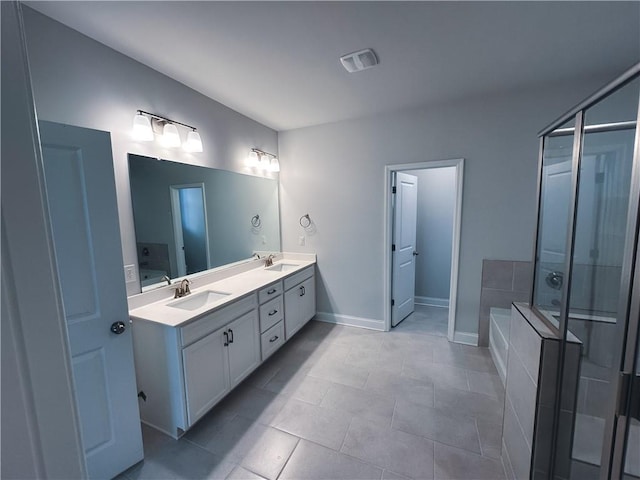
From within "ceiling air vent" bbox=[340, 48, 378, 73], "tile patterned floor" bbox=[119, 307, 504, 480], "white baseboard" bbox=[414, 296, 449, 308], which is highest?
"ceiling air vent" bbox=[340, 48, 378, 73]

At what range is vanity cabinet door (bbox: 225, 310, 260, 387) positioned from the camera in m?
2.05

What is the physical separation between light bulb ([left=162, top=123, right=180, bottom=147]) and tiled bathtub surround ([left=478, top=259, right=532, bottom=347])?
3.11 m

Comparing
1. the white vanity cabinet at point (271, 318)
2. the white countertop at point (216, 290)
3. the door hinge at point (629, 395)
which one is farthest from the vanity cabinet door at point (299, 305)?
the door hinge at point (629, 395)

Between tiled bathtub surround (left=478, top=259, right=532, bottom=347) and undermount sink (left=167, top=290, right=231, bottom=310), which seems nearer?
undermount sink (left=167, top=290, right=231, bottom=310)

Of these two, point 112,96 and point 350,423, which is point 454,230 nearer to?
point 350,423

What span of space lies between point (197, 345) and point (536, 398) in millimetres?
1885

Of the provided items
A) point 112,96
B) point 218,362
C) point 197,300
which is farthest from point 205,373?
point 112,96

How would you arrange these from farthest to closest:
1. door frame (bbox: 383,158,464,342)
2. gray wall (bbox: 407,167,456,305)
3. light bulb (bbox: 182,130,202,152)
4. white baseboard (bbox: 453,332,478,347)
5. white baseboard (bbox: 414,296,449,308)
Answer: white baseboard (bbox: 414,296,449,308)
gray wall (bbox: 407,167,456,305)
white baseboard (bbox: 453,332,478,347)
door frame (bbox: 383,158,464,342)
light bulb (bbox: 182,130,202,152)

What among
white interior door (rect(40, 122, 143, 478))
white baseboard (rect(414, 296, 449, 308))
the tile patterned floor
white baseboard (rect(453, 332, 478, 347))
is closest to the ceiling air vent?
white interior door (rect(40, 122, 143, 478))

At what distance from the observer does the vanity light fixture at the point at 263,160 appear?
9.87 ft

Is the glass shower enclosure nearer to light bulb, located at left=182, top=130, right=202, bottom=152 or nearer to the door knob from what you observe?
the door knob

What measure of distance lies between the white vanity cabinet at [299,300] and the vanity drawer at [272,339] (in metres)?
0.12

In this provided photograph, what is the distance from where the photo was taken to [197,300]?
7.33ft

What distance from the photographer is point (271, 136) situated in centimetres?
337
